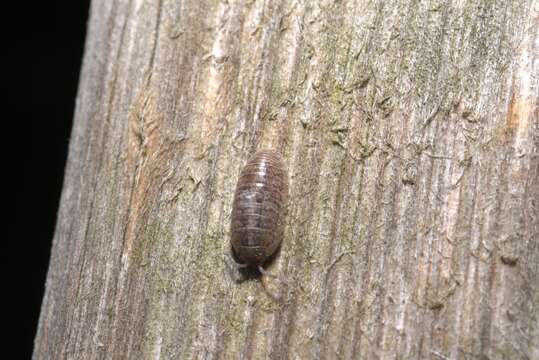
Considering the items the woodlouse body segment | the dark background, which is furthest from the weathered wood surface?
the dark background

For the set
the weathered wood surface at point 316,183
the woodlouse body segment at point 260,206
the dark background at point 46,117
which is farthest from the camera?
the dark background at point 46,117

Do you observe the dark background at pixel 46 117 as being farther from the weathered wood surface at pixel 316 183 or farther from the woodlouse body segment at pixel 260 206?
the woodlouse body segment at pixel 260 206

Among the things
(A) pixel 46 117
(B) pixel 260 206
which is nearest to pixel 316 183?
(B) pixel 260 206

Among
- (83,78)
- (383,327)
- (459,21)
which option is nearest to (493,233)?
(383,327)

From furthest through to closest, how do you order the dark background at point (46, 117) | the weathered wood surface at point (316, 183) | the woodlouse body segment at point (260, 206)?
the dark background at point (46, 117) < the woodlouse body segment at point (260, 206) < the weathered wood surface at point (316, 183)

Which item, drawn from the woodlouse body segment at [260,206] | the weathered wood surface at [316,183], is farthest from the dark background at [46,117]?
the woodlouse body segment at [260,206]

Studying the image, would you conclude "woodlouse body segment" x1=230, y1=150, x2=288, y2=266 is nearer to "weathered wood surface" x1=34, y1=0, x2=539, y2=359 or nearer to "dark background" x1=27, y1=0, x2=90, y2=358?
"weathered wood surface" x1=34, y1=0, x2=539, y2=359

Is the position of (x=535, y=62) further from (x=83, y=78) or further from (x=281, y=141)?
(x=83, y=78)
